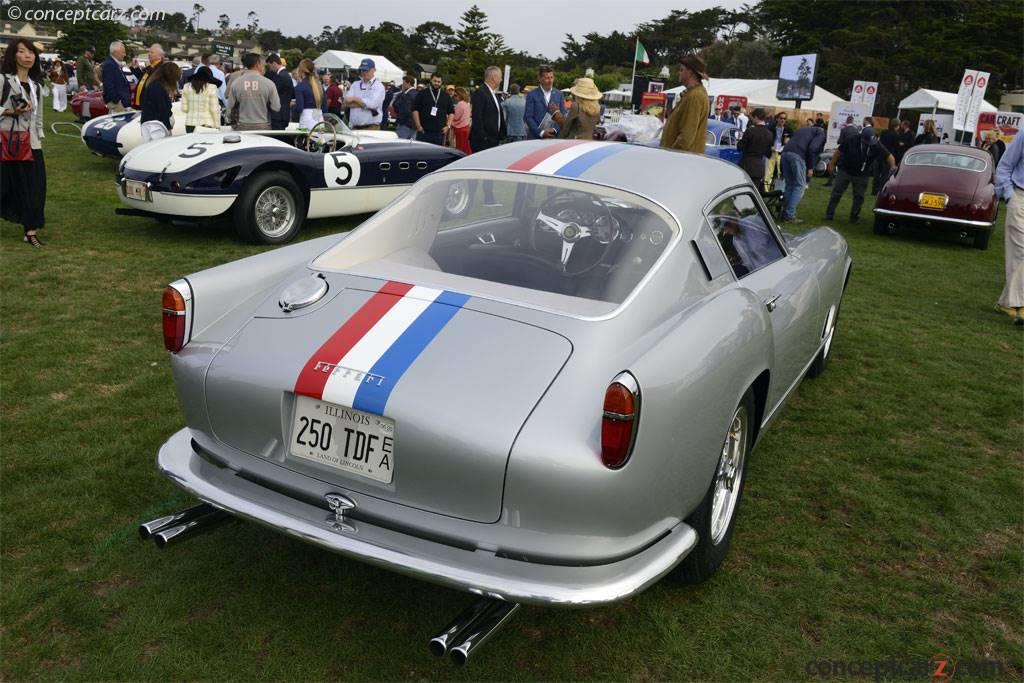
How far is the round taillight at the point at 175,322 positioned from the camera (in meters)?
2.92

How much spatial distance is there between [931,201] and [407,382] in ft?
37.7

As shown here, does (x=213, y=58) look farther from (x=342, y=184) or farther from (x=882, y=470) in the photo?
(x=882, y=470)

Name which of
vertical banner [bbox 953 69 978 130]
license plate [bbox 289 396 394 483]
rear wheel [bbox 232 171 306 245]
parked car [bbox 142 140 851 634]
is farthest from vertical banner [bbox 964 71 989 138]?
license plate [bbox 289 396 394 483]

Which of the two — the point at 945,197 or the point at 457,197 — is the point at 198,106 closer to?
the point at 457,197

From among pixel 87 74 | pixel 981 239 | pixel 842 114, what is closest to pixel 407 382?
pixel 981 239

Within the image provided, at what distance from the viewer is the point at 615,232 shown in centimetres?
315

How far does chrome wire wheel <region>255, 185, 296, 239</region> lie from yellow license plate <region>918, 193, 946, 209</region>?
8812mm

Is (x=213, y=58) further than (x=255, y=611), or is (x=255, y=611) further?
(x=213, y=58)

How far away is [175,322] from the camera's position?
115 inches

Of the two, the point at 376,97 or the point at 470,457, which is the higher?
the point at 376,97

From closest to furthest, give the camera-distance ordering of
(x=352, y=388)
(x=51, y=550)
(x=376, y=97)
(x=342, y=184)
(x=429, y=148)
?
(x=352, y=388) → (x=51, y=550) → (x=342, y=184) → (x=429, y=148) → (x=376, y=97)

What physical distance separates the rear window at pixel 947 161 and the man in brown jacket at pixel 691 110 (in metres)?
6.81

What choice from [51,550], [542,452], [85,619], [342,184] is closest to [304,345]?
[542,452]

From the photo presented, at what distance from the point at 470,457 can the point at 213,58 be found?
16846 millimetres
